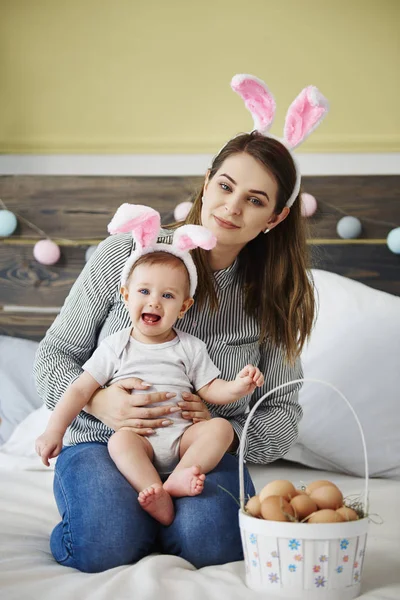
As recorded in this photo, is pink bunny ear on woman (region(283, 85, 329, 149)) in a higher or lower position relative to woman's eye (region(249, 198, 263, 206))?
higher

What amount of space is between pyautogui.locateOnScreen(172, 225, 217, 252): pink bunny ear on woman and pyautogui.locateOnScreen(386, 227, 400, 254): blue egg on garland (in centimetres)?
122

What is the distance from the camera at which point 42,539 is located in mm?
1445

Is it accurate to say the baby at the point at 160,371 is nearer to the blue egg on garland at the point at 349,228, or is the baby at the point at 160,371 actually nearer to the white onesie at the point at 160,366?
the white onesie at the point at 160,366

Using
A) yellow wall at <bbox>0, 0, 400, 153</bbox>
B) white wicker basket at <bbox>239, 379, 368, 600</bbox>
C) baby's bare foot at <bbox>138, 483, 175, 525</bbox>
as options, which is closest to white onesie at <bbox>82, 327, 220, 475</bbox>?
baby's bare foot at <bbox>138, 483, 175, 525</bbox>

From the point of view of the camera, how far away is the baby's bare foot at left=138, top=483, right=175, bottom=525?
131 cm

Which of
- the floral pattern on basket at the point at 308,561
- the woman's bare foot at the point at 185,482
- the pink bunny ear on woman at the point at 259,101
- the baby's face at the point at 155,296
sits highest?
the pink bunny ear on woman at the point at 259,101

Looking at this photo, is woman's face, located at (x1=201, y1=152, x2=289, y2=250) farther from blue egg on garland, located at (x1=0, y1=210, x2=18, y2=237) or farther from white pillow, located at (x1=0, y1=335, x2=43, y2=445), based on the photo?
blue egg on garland, located at (x1=0, y1=210, x2=18, y2=237)

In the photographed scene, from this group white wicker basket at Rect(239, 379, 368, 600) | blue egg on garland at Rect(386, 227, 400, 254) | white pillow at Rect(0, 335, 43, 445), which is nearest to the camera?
white wicker basket at Rect(239, 379, 368, 600)

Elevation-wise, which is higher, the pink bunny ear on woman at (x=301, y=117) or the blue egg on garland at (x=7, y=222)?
the pink bunny ear on woman at (x=301, y=117)

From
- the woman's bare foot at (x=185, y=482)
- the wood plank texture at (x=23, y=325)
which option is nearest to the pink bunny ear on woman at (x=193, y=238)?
the woman's bare foot at (x=185, y=482)

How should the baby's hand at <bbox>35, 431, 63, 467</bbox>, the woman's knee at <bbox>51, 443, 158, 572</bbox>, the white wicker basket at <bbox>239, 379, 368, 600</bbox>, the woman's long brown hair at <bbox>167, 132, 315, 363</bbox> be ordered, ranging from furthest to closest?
1. the woman's long brown hair at <bbox>167, 132, 315, 363</bbox>
2. the baby's hand at <bbox>35, 431, 63, 467</bbox>
3. the woman's knee at <bbox>51, 443, 158, 572</bbox>
4. the white wicker basket at <bbox>239, 379, 368, 600</bbox>

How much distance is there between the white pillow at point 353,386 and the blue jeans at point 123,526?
0.71m

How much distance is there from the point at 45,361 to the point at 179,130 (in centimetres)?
141

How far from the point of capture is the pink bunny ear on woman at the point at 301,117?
161 cm
